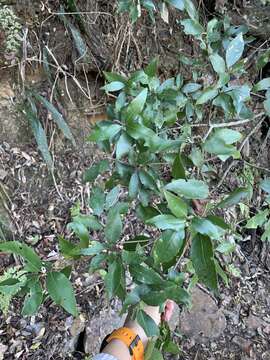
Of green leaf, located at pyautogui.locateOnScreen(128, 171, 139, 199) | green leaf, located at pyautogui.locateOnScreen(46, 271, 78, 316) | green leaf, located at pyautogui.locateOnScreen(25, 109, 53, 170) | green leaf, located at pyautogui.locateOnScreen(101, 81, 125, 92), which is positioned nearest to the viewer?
green leaf, located at pyautogui.locateOnScreen(46, 271, 78, 316)

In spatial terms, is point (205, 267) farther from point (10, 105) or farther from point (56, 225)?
point (10, 105)

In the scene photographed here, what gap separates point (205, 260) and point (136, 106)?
44 cm

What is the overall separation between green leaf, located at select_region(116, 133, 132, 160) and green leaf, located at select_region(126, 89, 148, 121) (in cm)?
5

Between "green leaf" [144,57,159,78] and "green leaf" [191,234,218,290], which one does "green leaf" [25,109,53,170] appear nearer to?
"green leaf" [144,57,159,78]

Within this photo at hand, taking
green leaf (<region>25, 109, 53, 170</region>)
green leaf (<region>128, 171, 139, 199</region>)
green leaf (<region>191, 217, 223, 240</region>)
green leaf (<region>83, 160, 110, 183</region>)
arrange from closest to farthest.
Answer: green leaf (<region>191, 217, 223, 240</region>), green leaf (<region>128, 171, 139, 199</region>), green leaf (<region>83, 160, 110, 183</region>), green leaf (<region>25, 109, 53, 170</region>)

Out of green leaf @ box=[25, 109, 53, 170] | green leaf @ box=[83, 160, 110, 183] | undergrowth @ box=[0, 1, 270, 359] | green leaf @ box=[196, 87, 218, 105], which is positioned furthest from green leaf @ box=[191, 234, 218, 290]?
green leaf @ box=[25, 109, 53, 170]

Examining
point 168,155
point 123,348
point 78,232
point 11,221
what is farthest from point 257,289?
point 78,232

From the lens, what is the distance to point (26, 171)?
248cm

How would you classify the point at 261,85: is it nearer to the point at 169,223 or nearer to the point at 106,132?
the point at 106,132

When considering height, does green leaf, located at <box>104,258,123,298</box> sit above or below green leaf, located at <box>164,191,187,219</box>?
below

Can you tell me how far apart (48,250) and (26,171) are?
45cm

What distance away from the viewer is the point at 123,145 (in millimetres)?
1129

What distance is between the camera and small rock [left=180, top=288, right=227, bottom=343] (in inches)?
101

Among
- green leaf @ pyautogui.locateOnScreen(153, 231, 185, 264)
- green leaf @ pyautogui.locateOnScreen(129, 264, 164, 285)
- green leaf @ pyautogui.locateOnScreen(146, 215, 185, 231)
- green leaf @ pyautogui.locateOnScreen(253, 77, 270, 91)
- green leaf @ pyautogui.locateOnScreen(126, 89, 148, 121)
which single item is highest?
green leaf @ pyautogui.locateOnScreen(126, 89, 148, 121)
